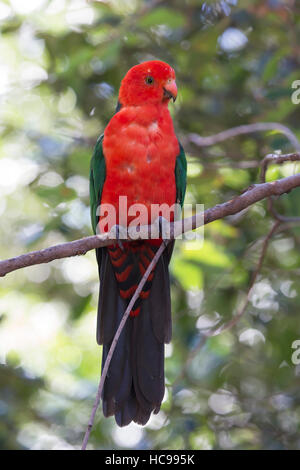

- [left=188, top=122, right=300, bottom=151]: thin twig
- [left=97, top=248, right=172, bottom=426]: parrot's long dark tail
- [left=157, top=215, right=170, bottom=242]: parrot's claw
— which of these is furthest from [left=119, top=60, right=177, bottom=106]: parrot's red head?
[left=97, top=248, right=172, bottom=426]: parrot's long dark tail

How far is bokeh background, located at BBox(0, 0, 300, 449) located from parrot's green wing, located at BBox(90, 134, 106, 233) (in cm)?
13

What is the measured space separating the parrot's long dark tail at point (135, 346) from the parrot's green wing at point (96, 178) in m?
0.26

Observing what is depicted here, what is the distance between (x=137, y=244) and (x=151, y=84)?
98 centimetres

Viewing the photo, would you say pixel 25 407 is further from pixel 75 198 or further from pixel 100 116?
pixel 100 116

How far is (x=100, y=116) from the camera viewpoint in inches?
185

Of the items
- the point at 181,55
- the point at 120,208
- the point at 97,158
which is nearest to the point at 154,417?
the point at 120,208

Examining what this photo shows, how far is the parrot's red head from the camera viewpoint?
→ 3.60m

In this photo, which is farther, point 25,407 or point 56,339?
point 56,339

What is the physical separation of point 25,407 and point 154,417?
0.92 m

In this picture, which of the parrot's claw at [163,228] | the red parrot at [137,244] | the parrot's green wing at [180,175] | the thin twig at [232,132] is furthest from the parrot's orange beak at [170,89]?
the parrot's claw at [163,228]

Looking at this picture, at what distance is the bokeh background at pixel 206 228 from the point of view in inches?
149

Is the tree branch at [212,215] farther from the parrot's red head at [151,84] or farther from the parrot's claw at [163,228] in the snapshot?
the parrot's red head at [151,84]
